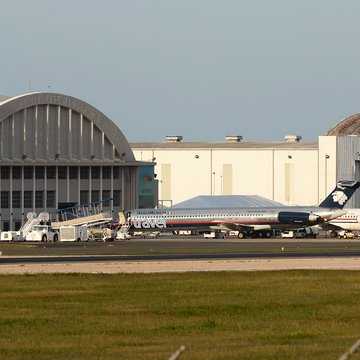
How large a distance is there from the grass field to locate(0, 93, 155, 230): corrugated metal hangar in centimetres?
8556

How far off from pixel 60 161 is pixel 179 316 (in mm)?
108681

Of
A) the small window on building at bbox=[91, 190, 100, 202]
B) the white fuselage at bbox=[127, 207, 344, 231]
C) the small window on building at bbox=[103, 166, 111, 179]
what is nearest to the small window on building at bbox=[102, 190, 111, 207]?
the small window on building at bbox=[91, 190, 100, 202]

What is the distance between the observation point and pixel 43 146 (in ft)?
472

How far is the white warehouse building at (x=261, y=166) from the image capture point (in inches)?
7037

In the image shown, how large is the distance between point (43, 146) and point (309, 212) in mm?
32029

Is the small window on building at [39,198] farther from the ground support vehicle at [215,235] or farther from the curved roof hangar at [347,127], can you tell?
the curved roof hangar at [347,127]

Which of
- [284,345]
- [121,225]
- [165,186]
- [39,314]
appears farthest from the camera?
[165,186]

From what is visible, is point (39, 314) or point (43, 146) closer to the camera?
point (39, 314)

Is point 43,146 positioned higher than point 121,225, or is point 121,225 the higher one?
point 43,146

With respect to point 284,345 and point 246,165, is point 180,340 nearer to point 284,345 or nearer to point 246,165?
point 284,345

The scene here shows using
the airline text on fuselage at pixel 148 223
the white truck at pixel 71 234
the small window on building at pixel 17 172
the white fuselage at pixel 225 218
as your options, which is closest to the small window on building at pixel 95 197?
the white fuselage at pixel 225 218

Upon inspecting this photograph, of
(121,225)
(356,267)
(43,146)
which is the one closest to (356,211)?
(121,225)

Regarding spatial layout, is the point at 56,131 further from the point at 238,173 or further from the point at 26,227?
the point at 238,173

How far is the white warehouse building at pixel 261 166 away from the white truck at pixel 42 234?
202ft
